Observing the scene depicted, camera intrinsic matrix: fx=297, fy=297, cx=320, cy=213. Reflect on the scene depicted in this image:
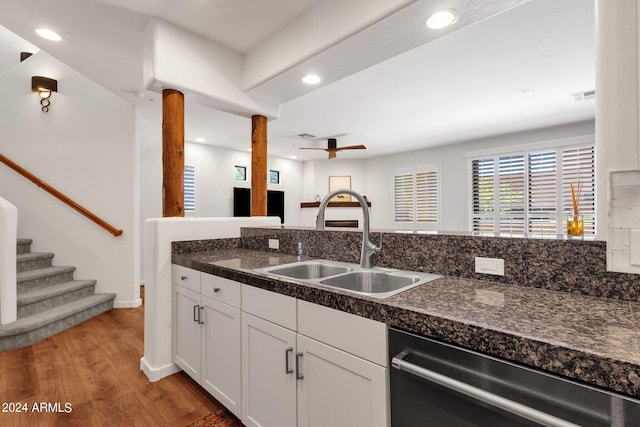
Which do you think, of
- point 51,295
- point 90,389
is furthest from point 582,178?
point 51,295

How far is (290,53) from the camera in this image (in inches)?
89.4

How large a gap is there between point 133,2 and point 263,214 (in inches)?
74.9

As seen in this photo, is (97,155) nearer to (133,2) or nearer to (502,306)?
(133,2)

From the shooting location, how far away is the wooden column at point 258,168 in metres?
3.00

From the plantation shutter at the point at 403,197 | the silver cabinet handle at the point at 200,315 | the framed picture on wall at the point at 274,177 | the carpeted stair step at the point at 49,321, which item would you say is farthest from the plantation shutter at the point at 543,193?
the carpeted stair step at the point at 49,321

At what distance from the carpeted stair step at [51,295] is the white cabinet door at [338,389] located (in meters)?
3.17

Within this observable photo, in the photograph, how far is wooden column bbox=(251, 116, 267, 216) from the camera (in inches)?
118

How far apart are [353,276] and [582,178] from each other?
545 centimetres

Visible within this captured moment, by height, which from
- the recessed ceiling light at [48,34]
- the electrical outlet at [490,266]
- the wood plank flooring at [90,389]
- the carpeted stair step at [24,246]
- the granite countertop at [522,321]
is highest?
the recessed ceiling light at [48,34]

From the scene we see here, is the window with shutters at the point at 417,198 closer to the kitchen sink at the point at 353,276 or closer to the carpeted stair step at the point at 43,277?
the kitchen sink at the point at 353,276

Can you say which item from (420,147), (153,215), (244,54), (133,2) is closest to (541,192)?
(420,147)

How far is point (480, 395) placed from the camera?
0.75 metres

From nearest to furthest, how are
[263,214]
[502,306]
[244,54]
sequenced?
1. [502,306]
2. [244,54]
3. [263,214]

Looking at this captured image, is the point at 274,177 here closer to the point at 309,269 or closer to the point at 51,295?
the point at 51,295
